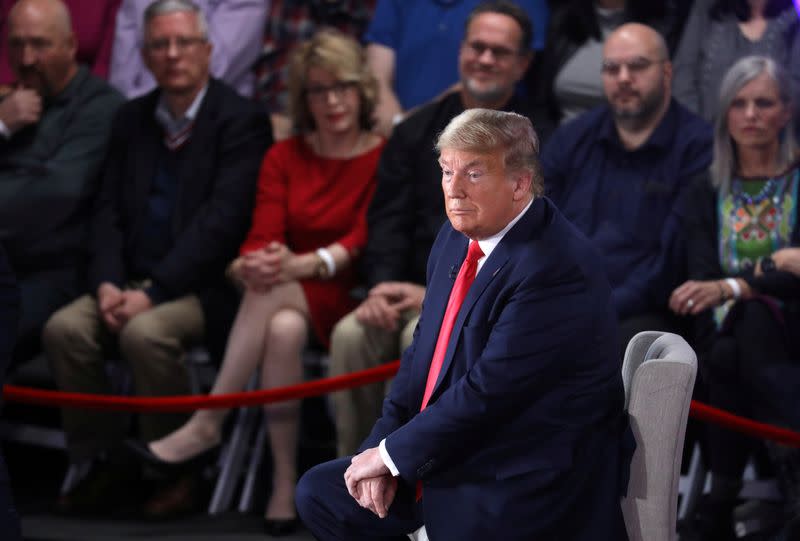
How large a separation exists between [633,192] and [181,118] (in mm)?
1914

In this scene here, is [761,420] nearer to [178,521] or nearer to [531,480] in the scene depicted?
[531,480]

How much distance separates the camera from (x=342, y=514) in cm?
312

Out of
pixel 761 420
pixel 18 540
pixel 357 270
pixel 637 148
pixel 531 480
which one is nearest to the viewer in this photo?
pixel 531 480

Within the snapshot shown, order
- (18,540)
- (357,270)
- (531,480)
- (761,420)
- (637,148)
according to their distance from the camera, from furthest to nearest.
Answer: (357,270) → (637,148) → (761,420) → (18,540) → (531,480)

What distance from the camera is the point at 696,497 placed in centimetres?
456

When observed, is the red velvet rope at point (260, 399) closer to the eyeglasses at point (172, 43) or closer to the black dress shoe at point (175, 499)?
the black dress shoe at point (175, 499)

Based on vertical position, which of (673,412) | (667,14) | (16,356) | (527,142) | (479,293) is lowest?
(16,356)

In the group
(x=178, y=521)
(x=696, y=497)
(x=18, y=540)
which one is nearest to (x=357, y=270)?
(x=178, y=521)

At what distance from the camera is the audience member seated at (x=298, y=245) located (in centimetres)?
489

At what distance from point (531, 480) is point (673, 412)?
0.36m

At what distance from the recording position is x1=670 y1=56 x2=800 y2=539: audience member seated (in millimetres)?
4309

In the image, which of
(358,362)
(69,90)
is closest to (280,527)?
(358,362)

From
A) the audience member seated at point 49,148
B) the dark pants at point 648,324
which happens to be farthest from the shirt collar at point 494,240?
the audience member seated at point 49,148

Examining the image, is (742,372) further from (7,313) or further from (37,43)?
(37,43)
